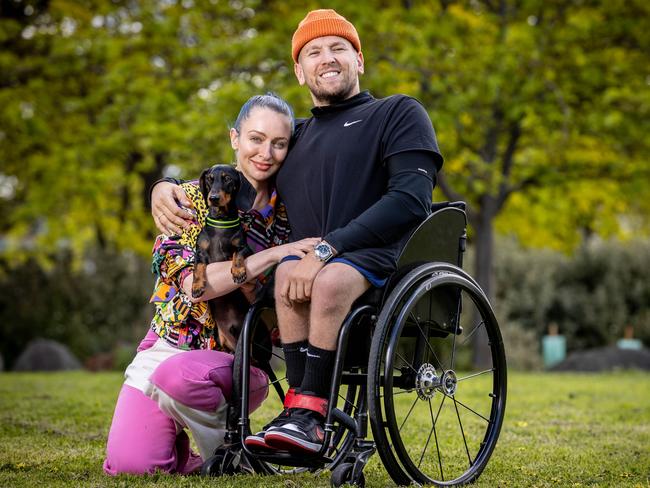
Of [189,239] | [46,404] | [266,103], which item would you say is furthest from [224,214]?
[46,404]

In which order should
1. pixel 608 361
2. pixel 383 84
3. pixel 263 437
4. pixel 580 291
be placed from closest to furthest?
pixel 263 437
pixel 383 84
pixel 608 361
pixel 580 291

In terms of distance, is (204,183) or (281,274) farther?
(204,183)

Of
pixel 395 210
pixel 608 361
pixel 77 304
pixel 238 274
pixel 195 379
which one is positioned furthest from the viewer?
pixel 77 304

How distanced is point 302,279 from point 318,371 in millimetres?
329

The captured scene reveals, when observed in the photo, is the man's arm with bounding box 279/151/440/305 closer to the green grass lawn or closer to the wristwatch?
the wristwatch

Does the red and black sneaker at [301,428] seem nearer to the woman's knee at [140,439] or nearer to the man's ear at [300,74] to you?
the woman's knee at [140,439]

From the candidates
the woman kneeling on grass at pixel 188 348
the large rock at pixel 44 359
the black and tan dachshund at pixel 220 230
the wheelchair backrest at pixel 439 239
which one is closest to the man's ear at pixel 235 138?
the woman kneeling on grass at pixel 188 348

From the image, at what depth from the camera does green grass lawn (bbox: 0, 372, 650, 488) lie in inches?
142

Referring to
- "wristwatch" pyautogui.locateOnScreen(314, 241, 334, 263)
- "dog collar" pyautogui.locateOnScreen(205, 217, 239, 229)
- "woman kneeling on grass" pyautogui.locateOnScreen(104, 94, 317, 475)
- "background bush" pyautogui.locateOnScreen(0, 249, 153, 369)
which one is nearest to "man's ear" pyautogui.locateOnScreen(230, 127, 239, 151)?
"woman kneeling on grass" pyautogui.locateOnScreen(104, 94, 317, 475)

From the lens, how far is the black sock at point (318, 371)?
316cm

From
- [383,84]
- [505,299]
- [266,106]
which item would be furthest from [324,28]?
[505,299]

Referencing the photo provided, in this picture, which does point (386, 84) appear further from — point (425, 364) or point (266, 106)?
point (425, 364)

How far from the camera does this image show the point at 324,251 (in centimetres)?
321

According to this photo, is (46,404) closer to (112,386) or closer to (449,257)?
(112,386)
